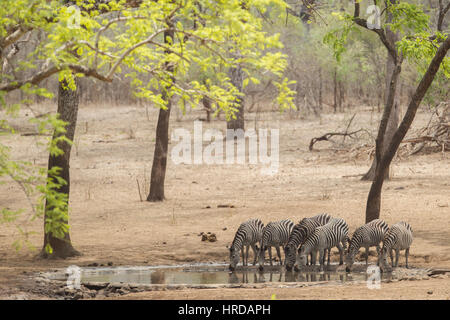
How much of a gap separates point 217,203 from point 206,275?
7.91 m

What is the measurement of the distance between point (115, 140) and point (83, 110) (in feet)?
31.4

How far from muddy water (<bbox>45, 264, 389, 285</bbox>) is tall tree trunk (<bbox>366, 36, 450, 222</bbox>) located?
2.82 m

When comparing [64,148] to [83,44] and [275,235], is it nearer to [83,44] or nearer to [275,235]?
[275,235]

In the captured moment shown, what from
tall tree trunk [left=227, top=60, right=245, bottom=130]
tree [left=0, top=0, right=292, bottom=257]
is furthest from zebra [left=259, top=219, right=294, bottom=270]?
tall tree trunk [left=227, top=60, right=245, bottom=130]

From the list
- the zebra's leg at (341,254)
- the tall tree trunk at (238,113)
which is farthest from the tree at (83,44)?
the tall tree trunk at (238,113)

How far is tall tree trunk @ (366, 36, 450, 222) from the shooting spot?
524 inches

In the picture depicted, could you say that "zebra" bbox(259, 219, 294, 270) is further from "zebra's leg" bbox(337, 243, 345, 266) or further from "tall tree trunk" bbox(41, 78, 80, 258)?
"tall tree trunk" bbox(41, 78, 80, 258)

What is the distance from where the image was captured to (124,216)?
17953 millimetres

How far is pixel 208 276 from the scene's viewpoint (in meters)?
11.5

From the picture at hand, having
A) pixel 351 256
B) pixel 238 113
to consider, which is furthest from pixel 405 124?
pixel 238 113

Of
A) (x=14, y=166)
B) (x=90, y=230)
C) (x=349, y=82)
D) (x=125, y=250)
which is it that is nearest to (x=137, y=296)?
(x=14, y=166)

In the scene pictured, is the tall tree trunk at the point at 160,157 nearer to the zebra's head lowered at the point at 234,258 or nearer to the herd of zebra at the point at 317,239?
the herd of zebra at the point at 317,239

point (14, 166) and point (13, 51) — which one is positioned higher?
point (13, 51)
